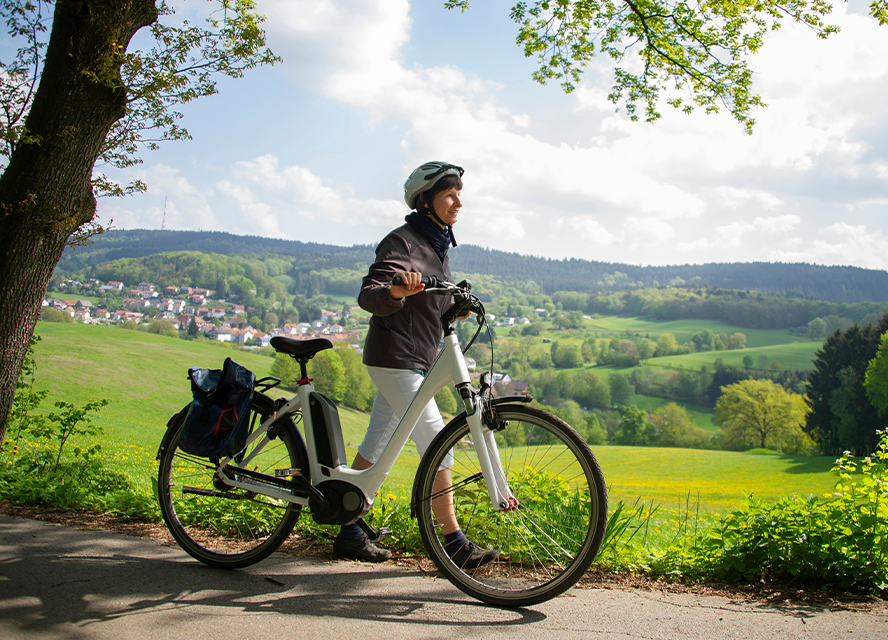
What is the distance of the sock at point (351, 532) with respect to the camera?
3.32 meters

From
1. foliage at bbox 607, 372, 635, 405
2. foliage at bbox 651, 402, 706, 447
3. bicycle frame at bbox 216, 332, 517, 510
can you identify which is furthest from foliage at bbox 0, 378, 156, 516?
foliage at bbox 607, 372, 635, 405

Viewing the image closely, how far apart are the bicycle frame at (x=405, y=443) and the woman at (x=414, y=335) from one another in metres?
0.17

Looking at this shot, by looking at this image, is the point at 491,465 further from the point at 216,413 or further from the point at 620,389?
the point at 620,389

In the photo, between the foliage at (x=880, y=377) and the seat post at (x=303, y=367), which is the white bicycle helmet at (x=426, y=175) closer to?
the seat post at (x=303, y=367)

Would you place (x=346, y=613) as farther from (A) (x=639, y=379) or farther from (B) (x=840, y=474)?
(A) (x=639, y=379)

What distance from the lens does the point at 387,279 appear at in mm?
3029

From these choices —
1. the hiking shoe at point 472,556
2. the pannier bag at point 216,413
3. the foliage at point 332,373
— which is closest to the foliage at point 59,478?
the pannier bag at point 216,413

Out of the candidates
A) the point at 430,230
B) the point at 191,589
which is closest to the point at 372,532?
the point at 191,589

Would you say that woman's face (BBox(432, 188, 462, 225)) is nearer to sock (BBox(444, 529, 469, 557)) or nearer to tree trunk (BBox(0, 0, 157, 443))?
sock (BBox(444, 529, 469, 557))

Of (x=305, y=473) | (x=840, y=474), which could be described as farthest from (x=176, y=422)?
(x=840, y=474)

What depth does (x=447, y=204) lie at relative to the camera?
11.0ft

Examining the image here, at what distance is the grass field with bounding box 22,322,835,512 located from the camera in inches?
1319

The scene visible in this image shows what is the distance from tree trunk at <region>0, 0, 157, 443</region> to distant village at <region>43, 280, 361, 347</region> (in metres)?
75.5

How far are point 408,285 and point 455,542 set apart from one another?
4.24 feet
